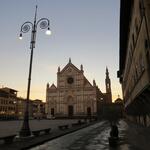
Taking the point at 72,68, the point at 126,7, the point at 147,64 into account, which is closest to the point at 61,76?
the point at 72,68

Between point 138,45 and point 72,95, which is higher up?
point 72,95

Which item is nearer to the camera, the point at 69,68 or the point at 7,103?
the point at 69,68

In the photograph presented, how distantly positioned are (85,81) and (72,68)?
7666mm

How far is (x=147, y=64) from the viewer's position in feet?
43.9

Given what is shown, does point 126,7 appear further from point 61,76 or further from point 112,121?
point 61,76

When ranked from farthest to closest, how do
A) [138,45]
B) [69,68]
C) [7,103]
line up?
[7,103]
[69,68]
[138,45]

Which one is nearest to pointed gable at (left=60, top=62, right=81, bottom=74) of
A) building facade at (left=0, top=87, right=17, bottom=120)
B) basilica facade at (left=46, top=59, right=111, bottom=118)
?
basilica facade at (left=46, top=59, right=111, bottom=118)

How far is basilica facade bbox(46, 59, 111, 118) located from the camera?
265 feet

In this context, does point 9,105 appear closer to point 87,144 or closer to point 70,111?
point 70,111

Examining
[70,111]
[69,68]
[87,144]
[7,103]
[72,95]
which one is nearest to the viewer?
[87,144]

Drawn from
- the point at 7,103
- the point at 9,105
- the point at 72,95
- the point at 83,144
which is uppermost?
the point at 72,95

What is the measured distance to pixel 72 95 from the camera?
277 feet

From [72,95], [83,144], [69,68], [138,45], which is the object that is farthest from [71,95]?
[83,144]

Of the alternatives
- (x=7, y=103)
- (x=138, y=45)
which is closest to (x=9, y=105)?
(x=7, y=103)
